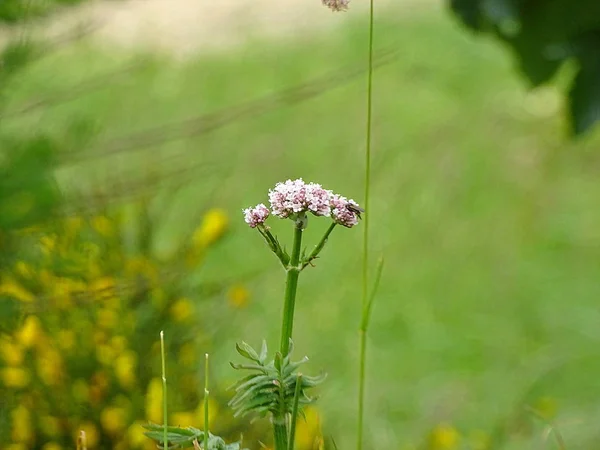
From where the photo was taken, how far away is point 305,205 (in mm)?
570

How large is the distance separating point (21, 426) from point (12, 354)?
0.14m

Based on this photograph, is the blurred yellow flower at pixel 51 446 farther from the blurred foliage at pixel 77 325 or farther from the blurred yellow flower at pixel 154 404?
the blurred yellow flower at pixel 154 404

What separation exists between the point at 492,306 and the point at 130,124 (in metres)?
1.44

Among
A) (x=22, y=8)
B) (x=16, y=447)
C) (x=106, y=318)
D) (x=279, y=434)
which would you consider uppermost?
(x=22, y=8)

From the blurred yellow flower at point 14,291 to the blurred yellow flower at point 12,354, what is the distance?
0.07 m

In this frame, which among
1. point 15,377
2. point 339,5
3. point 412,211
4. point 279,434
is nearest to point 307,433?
point 15,377

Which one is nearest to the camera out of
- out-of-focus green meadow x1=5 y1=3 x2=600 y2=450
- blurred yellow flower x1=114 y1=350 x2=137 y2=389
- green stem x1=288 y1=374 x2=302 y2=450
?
green stem x1=288 y1=374 x2=302 y2=450

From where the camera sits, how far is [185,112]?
387 centimetres

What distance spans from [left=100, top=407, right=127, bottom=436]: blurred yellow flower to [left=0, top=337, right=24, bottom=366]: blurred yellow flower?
172mm

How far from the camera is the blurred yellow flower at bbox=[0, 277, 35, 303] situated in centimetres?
145

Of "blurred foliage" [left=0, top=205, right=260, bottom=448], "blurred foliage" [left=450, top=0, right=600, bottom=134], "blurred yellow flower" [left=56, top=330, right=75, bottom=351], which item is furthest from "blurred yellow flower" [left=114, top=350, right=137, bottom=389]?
"blurred foliage" [left=450, top=0, right=600, bottom=134]

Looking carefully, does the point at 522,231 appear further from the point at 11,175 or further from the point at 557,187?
the point at 11,175

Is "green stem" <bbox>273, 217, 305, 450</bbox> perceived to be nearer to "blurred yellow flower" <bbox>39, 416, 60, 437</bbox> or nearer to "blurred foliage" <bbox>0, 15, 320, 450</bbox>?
"blurred foliage" <bbox>0, 15, 320, 450</bbox>

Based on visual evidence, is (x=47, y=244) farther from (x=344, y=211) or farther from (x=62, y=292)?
(x=344, y=211)
